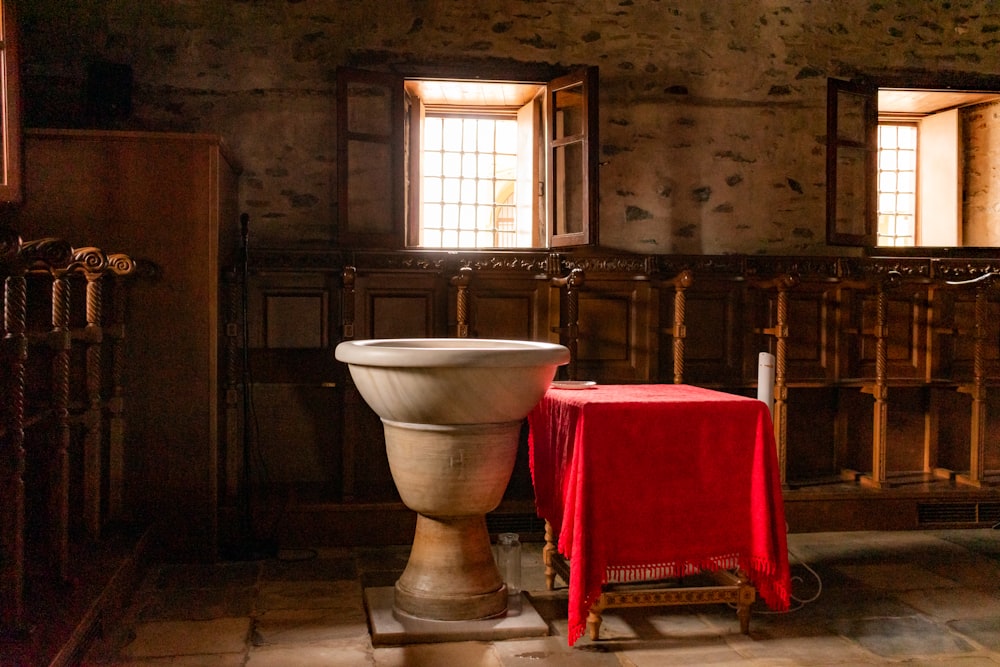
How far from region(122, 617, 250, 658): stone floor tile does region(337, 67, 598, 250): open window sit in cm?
→ 254

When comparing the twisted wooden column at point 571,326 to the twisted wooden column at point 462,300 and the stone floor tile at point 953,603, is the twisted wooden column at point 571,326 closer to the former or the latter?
the twisted wooden column at point 462,300

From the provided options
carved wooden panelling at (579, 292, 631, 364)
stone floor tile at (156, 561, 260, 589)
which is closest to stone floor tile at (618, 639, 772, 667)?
stone floor tile at (156, 561, 260, 589)

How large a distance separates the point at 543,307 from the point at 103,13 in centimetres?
307

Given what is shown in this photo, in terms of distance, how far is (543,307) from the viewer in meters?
4.91

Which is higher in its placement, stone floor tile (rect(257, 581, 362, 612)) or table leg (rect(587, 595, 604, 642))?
table leg (rect(587, 595, 604, 642))

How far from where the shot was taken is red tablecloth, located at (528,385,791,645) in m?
2.72

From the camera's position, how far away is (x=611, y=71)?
5418 millimetres

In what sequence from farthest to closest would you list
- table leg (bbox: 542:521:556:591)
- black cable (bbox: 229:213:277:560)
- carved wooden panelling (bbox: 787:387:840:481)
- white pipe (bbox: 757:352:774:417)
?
carved wooden panelling (bbox: 787:387:840:481), black cable (bbox: 229:213:277:560), table leg (bbox: 542:521:556:591), white pipe (bbox: 757:352:774:417)

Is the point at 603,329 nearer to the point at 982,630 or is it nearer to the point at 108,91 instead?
the point at 982,630

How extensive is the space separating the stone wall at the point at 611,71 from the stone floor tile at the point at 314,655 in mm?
2811

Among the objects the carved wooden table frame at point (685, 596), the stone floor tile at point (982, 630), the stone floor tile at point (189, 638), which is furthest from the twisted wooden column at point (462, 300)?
the stone floor tile at point (982, 630)

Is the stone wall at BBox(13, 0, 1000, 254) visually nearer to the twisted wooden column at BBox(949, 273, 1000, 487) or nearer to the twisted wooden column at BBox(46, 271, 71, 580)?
the twisted wooden column at BBox(949, 273, 1000, 487)

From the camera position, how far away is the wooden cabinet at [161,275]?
3807 mm

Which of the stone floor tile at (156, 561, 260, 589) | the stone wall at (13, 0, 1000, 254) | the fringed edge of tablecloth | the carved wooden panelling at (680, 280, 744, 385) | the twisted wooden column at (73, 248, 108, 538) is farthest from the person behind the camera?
the carved wooden panelling at (680, 280, 744, 385)
